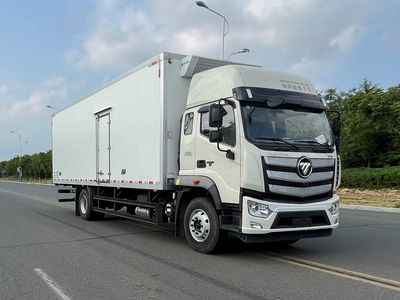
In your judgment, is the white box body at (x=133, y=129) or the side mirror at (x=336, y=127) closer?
the side mirror at (x=336, y=127)

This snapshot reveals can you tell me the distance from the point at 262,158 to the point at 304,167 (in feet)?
2.44

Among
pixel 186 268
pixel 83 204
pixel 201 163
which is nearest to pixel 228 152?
pixel 201 163

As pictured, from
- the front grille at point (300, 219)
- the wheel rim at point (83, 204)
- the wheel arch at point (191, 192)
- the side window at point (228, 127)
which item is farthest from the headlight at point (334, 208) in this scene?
the wheel rim at point (83, 204)

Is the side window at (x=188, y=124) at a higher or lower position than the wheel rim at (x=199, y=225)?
higher

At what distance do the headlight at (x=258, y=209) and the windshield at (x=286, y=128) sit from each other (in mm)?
909

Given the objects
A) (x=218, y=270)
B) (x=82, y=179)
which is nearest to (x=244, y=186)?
(x=218, y=270)

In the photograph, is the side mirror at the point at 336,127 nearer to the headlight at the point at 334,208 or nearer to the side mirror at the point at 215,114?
the headlight at the point at 334,208

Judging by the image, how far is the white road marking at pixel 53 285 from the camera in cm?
590

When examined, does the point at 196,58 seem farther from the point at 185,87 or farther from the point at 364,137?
the point at 364,137

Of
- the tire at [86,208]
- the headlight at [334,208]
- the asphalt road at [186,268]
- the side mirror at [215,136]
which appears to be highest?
the side mirror at [215,136]

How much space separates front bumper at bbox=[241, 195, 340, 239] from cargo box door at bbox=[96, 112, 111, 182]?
234 inches

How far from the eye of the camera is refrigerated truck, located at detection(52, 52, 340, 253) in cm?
746

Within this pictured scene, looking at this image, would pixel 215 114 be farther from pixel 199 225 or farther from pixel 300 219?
pixel 300 219

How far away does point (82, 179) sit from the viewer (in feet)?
48.1
